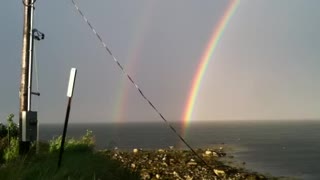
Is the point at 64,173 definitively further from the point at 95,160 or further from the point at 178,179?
the point at 178,179

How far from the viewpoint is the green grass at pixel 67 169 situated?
929 cm

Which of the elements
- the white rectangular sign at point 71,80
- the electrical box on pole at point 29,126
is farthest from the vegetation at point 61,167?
the white rectangular sign at point 71,80

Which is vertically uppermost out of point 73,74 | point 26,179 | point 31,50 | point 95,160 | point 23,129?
point 31,50

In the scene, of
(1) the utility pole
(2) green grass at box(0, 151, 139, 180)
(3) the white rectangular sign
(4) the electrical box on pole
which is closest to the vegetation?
(2) green grass at box(0, 151, 139, 180)

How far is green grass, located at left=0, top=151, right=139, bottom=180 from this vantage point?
929 cm

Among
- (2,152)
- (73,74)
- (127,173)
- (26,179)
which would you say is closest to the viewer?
(26,179)

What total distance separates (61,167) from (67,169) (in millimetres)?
376

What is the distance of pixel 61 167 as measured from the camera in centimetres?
1058

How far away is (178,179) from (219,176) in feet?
17.1

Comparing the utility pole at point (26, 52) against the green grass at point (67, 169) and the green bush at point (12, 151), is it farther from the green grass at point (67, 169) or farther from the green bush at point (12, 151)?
the green grass at point (67, 169)

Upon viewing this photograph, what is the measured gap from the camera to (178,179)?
28.5 meters

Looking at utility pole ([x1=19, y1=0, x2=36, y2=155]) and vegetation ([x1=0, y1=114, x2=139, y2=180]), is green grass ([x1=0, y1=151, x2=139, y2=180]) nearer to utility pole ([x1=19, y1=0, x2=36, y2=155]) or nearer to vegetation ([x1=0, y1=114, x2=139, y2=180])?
vegetation ([x1=0, y1=114, x2=139, y2=180])

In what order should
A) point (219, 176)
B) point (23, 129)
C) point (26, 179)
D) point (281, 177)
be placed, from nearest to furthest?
point (26, 179) → point (23, 129) → point (219, 176) → point (281, 177)

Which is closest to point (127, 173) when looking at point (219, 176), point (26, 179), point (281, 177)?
point (26, 179)
